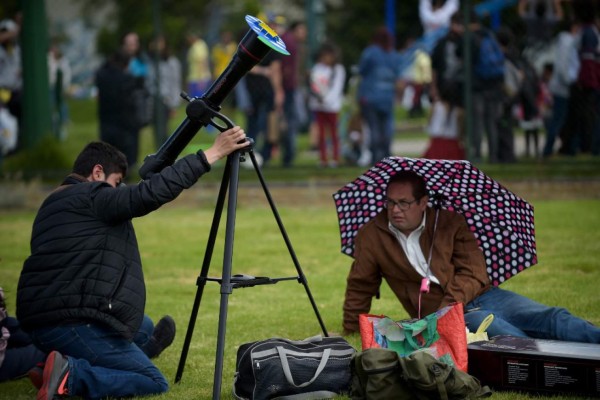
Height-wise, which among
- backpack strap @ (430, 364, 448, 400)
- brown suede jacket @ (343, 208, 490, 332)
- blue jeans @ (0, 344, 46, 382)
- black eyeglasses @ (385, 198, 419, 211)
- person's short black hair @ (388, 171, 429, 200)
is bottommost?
blue jeans @ (0, 344, 46, 382)

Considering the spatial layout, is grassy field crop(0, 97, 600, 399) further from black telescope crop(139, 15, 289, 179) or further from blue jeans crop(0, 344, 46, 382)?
black telescope crop(139, 15, 289, 179)

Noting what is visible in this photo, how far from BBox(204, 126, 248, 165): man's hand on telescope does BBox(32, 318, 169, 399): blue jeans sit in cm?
117

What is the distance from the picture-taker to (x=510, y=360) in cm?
550

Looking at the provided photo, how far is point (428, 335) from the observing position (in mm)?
5664

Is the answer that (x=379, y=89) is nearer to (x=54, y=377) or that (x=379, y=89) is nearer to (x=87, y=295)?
(x=87, y=295)

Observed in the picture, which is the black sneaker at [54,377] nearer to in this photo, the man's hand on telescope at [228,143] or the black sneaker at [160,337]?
the black sneaker at [160,337]

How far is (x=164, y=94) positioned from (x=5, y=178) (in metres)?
2.60

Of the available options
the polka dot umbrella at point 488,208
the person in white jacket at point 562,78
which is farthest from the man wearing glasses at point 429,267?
the person in white jacket at point 562,78

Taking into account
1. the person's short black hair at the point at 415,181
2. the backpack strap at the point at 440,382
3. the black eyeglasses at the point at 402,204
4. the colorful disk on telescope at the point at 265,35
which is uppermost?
the colorful disk on telescope at the point at 265,35

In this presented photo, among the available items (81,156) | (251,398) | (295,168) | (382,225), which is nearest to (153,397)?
(251,398)

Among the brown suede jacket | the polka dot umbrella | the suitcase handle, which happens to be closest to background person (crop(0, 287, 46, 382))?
the suitcase handle

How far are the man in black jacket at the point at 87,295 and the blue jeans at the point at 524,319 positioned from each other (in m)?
1.91

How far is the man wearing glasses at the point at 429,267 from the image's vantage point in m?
6.25

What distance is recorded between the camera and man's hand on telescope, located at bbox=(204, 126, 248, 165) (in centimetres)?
526
